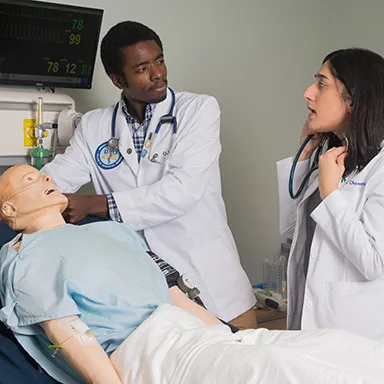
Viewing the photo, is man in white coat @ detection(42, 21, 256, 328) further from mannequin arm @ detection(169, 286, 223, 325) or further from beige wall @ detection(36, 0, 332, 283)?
beige wall @ detection(36, 0, 332, 283)

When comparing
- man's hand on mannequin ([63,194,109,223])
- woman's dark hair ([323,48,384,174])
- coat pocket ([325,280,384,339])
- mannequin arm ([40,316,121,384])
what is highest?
woman's dark hair ([323,48,384,174])

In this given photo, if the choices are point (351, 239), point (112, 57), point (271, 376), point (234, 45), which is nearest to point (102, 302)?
point (271, 376)

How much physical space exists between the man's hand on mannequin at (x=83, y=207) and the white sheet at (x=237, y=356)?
0.57 meters

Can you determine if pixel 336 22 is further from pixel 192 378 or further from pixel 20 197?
pixel 192 378

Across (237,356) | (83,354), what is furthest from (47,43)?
(237,356)

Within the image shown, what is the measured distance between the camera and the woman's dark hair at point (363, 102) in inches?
70.3

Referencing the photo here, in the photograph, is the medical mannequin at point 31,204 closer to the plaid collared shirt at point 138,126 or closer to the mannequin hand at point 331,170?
the mannequin hand at point 331,170

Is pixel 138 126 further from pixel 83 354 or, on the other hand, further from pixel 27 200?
pixel 83 354

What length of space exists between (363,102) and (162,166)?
71 cm

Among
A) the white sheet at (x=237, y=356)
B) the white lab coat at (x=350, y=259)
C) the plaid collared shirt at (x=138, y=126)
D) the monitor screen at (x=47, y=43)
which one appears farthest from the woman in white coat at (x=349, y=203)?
the monitor screen at (x=47, y=43)

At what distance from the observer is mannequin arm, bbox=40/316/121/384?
1.33 metres

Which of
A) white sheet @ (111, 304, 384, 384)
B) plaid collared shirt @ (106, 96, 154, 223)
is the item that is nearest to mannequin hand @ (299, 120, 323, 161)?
plaid collared shirt @ (106, 96, 154, 223)

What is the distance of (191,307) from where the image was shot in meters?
1.69

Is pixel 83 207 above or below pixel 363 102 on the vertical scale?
below
